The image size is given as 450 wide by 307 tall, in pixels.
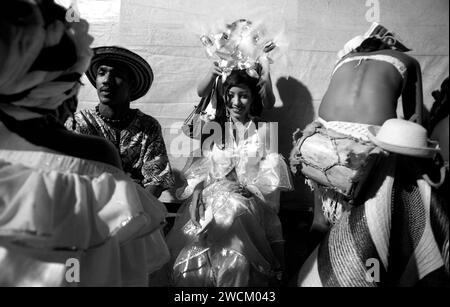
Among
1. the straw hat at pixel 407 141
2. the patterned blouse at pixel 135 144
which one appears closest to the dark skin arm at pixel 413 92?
the straw hat at pixel 407 141

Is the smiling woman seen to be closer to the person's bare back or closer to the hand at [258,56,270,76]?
the hand at [258,56,270,76]

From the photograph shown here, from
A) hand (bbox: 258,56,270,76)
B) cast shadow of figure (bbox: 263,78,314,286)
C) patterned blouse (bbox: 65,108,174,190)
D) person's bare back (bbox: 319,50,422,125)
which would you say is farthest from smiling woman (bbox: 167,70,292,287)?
person's bare back (bbox: 319,50,422,125)

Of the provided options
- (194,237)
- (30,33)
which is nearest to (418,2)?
(194,237)

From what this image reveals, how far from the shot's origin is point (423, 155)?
6.22 ft

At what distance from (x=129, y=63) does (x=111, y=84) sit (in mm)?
199

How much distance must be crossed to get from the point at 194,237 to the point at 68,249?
1310 millimetres

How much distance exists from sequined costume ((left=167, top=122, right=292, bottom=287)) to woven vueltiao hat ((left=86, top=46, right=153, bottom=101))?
0.72 meters

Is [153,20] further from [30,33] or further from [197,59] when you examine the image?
[30,33]

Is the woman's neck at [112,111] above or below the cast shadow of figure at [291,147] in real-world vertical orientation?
above

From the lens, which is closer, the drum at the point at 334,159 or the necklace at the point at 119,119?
the drum at the point at 334,159

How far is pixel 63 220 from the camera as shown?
1.27 metres

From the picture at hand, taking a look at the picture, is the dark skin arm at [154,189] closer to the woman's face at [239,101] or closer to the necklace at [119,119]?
the necklace at [119,119]

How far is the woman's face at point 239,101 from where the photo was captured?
116 inches

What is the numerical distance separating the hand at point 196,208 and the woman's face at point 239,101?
670 mm
